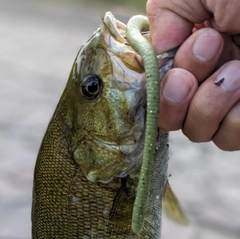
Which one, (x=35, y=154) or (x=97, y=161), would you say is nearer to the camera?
(x=97, y=161)

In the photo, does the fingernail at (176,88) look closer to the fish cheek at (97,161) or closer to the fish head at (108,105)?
the fish head at (108,105)

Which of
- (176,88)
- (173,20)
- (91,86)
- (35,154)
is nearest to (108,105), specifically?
(91,86)

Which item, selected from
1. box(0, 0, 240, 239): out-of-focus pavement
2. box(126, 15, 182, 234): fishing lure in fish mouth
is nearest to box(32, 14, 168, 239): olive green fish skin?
box(126, 15, 182, 234): fishing lure in fish mouth

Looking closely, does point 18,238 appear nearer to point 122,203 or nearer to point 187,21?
point 122,203

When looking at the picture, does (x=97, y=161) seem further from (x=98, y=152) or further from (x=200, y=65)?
(x=200, y=65)

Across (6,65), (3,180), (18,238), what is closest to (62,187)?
(18,238)

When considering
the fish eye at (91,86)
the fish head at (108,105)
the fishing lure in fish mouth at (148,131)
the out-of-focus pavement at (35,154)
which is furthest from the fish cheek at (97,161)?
the out-of-focus pavement at (35,154)
